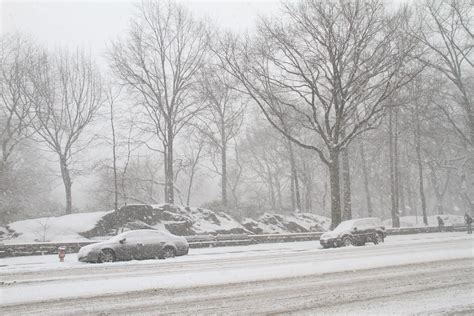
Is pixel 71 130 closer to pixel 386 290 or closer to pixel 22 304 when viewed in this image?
pixel 22 304

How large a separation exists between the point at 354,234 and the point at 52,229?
1769 cm

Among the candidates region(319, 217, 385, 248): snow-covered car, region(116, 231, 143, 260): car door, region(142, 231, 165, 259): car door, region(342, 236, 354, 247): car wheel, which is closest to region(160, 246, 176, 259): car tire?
region(142, 231, 165, 259): car door

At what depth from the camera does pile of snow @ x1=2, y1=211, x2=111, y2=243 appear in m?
24.9

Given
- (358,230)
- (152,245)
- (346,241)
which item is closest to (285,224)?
(358,230)

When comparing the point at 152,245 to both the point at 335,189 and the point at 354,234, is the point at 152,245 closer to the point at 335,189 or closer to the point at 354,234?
the point at 354,234

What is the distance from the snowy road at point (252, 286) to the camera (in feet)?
30.2

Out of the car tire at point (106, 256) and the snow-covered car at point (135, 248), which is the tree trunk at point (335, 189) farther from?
the car tire at point (106, 256)

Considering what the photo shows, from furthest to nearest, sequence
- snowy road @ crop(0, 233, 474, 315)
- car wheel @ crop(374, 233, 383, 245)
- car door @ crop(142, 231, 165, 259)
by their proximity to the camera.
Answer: car wheel @ crop(374, 233, 383, 245) → car door @ crop(142, 231, 165, 259) → snowy road @ crop(0, 233, 474, 315)

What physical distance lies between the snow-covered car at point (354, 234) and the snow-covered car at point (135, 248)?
8.12 metres

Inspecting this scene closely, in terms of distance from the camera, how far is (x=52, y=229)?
85.1 ft

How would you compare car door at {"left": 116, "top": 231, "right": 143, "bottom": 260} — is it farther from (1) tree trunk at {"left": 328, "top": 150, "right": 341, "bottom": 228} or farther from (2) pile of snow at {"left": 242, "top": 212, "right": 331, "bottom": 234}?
(2) pile of snow at {"left": 242, "top": 212, "right": 331, "bottom": 234}

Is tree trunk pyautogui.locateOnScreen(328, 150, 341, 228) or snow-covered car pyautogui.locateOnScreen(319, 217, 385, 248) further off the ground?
tree trunk pyautogui.locateOnScreen(328, 150, 341, 228)

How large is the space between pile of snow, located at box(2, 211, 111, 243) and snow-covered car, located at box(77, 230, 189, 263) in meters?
7.12

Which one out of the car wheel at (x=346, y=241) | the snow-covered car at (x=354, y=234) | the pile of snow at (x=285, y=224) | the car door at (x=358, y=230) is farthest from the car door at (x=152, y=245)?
the pile of snow at (x=285, y=224)
